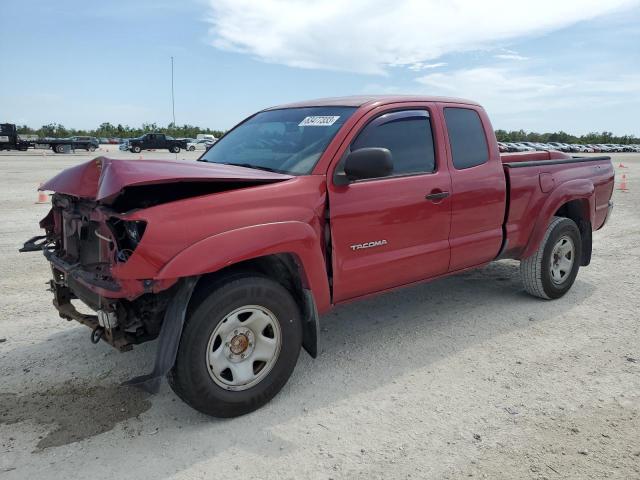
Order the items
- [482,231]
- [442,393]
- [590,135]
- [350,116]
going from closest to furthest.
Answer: [442,393] < [350,116] < [482,231] < [590,135]

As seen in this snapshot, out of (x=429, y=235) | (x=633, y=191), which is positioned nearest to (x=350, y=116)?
(x=429, y=235)

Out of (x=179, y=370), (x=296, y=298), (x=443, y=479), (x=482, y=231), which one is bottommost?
(x=443, y=479)

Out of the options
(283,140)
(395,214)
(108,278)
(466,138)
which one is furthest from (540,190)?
(108,278)

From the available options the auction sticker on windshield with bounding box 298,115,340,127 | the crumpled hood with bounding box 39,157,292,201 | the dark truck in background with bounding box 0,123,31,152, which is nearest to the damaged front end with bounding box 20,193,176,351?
the crumpled hood with bounding box 39,157,292,201

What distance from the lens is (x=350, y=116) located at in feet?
12.2

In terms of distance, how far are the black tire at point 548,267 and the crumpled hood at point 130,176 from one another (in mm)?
2929

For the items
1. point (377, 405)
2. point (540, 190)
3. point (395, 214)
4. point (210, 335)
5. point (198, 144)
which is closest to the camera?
point (210, 335)

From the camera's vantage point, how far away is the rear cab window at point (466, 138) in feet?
14.1

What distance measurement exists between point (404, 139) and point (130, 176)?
6.92ft

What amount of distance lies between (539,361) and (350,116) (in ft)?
7.48

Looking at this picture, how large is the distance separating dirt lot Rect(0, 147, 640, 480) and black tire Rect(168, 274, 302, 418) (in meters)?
0.13

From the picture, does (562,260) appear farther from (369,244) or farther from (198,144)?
(198,144)

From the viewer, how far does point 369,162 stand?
331 centimetres

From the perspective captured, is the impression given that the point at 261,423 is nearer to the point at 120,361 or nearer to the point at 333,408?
the point at 333,408
